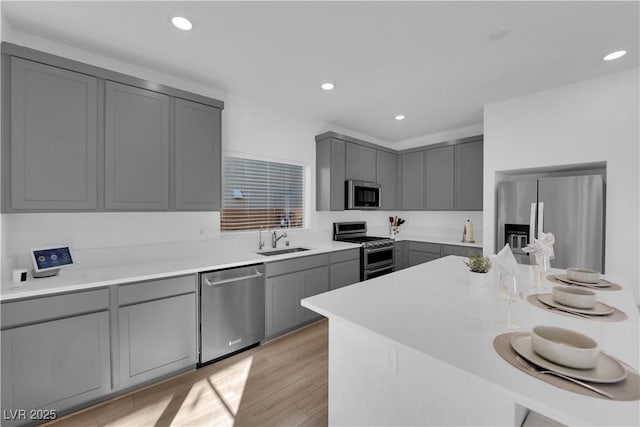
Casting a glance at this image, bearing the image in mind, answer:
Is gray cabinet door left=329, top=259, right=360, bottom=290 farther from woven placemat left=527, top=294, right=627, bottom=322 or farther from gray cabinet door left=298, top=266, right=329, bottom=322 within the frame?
woven placemat left=527, top=294, right=627, bottom=322

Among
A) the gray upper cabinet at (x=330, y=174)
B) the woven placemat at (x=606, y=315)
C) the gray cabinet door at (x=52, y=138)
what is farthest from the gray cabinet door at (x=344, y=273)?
the gray cabinet door at (x=52, y=138)

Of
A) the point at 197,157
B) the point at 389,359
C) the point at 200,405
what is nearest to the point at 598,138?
the point at 389,359

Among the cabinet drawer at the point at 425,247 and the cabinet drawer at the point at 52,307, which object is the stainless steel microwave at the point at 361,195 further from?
the cabinet drawer at the point at 52,307

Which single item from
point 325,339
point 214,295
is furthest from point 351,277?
point 214,295

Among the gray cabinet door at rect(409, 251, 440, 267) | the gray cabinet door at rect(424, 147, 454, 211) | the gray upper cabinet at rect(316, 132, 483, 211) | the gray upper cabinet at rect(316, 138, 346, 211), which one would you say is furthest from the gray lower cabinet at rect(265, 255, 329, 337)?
the gray cabinet door at rect(424, 147, 454, 211)

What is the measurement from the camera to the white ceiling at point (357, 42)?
1762mm

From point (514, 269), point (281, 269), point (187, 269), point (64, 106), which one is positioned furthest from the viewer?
point (281, 269)

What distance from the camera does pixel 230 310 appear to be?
2.45 meters

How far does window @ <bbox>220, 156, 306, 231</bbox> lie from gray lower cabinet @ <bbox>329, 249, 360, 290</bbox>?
811 millimetres

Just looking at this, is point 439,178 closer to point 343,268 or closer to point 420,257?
point 420,257

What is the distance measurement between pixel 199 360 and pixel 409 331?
204 cm

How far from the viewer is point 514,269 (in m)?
1.06

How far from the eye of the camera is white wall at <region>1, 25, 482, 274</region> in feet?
6.63

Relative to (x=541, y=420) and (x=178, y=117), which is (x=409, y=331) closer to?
(x=541, y=420)
